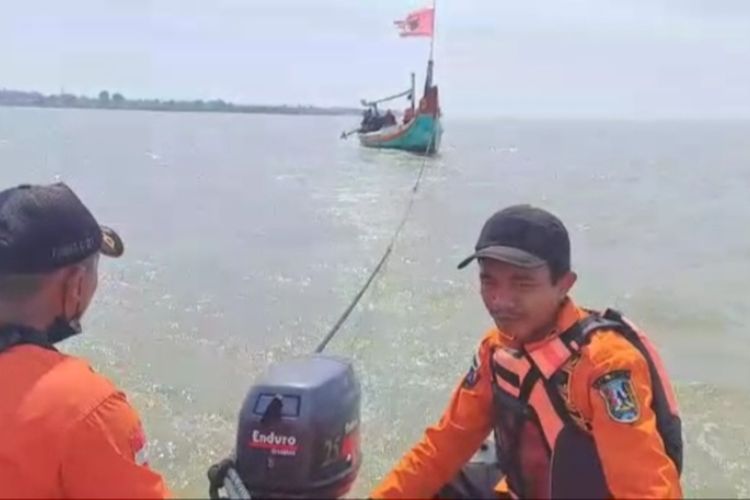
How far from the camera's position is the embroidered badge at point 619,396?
6.77 ft

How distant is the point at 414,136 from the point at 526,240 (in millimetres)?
37358

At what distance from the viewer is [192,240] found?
50.9ft

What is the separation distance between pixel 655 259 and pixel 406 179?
1483 centimetres

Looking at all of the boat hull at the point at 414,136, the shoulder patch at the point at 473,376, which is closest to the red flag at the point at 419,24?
the boat hull at the point at 414,136

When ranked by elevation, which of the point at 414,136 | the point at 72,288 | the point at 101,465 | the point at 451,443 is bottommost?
the point at 414,136

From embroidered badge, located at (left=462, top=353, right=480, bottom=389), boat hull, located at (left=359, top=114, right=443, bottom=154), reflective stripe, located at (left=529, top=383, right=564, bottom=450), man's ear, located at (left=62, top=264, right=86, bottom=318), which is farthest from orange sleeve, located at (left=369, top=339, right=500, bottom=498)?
boat hull, located at (left=359, top=114, right=443, bottom=154)

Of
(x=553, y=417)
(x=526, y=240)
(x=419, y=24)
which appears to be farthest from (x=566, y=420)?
(x=419, y=24)

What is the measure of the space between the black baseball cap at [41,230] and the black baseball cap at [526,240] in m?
0.89

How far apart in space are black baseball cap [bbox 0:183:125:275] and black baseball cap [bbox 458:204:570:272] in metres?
0.89

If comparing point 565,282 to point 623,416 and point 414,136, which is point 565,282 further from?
point 414,136

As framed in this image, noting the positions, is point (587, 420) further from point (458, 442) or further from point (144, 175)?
point (144, 175)

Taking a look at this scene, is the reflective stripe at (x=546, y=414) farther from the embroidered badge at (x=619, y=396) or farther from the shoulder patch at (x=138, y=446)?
the shoulder patch at (x=138, y=446)

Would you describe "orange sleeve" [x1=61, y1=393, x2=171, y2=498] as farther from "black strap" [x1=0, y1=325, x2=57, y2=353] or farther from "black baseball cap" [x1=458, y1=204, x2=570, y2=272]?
"black baseball cap" [x1=458, y1=204, x2=570, y2=272]

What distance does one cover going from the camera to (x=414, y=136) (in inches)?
1547
